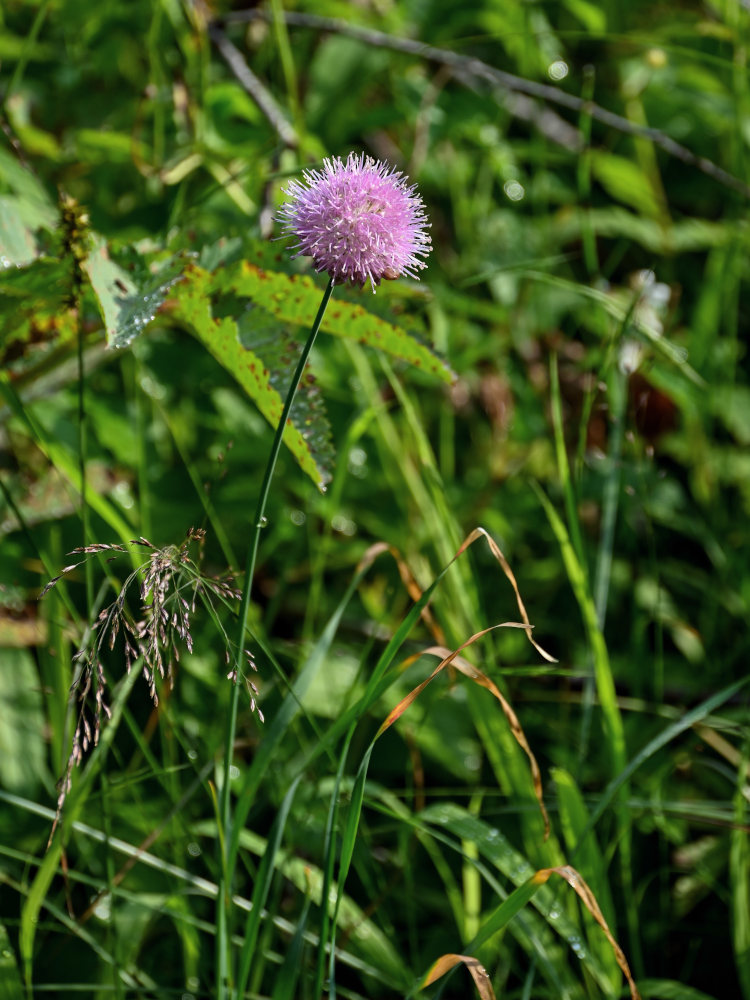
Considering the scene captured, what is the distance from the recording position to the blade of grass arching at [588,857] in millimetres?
1015

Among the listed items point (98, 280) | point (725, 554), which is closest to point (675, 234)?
point (725, 554)

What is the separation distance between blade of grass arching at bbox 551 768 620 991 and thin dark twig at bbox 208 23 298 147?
3.19ft

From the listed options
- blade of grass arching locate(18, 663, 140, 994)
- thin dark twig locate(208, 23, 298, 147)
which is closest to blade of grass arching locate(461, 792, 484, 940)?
blade of grass arching locate(18, 663, 140, 994)

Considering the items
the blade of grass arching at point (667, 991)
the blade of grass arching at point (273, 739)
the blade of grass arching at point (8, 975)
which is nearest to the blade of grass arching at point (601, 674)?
the blade of grass arching at point (667, 991)

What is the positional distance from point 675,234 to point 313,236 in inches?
61.0

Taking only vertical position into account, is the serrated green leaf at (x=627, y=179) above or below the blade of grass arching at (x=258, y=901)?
above

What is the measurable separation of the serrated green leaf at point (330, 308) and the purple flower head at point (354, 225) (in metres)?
0.25

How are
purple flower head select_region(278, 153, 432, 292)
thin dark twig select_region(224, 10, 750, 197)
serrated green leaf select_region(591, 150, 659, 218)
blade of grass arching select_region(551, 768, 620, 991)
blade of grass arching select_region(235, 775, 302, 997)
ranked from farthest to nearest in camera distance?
serrated green leaf select_region(591, 150, 659, 218)
thin dark twig select_region(224, 10, 750, 197)
blade of grass arching select_region(551, 768, 620, 991)
blade of grass arching select_region(235, 775, 302, 997)
purple flower head select_region(278, 153, 432, 292)

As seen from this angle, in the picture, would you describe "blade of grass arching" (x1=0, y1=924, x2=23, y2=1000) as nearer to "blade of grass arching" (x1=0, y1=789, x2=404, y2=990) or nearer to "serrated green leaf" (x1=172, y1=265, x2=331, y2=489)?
"blade of grass arching" (x1=0, y1=789, x2=404, y2=990)

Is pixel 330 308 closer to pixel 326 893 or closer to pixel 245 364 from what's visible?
pixel 245 364

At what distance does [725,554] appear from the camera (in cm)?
156

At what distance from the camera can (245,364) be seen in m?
0.87

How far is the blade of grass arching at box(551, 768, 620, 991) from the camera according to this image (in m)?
1.01

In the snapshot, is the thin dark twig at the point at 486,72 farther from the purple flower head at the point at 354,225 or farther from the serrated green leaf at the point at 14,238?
the purple flower head at the point at 354,225
